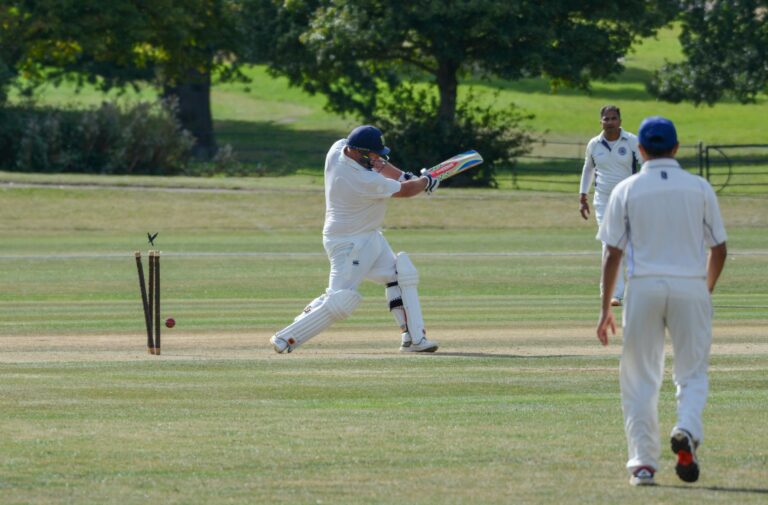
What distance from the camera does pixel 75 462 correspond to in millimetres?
7973

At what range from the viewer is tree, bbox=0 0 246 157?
49.0m

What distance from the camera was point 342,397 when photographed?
10.3 m

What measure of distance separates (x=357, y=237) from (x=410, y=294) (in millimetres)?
659

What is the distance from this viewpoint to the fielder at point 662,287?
716 cm

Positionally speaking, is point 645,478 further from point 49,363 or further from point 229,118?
point 229,118

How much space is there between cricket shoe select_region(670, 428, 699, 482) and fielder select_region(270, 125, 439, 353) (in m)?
5.68

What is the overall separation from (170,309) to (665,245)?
1252 cm

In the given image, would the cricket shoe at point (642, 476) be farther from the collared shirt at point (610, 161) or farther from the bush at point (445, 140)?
the bush at point (445, 140)

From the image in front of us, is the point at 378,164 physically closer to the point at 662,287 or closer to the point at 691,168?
the point at 662,287

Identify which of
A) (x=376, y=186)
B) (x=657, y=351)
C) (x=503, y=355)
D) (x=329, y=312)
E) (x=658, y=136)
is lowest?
(x=503, y=355)

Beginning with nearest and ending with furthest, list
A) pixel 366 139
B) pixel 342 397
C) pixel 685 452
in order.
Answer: pixel 685 452, pixel 342 397, pixel 366 139

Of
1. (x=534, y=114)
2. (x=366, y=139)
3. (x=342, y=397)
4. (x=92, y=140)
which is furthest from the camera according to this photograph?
(x=534, y=114)

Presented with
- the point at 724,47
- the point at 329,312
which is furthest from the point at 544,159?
the point at 329,312

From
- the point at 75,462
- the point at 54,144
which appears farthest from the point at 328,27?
the point at 75,462
